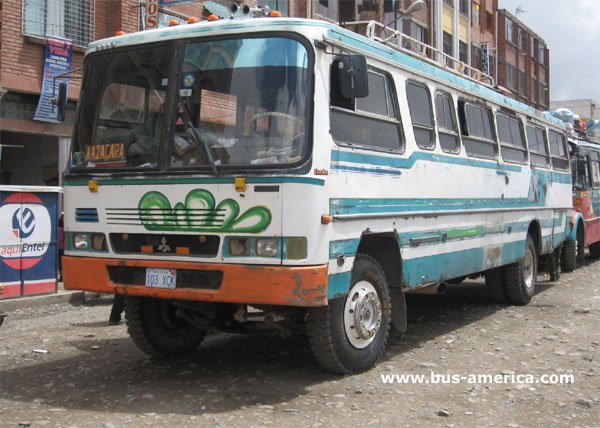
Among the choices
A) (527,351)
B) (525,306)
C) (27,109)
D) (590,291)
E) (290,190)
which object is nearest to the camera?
(290,190)

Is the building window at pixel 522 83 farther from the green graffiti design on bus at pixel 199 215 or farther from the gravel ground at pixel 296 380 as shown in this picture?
the green graffiti design on bus at pixel 199 215

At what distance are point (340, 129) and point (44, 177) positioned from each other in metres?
11.0

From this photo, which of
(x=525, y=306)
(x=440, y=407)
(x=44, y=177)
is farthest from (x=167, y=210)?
(x=44, y=177)

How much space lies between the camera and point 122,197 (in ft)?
18.0

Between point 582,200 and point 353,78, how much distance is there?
11079 millimetres

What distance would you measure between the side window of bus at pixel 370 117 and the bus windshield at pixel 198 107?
1.30ft

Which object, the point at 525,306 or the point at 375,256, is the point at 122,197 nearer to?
the point at 375,256

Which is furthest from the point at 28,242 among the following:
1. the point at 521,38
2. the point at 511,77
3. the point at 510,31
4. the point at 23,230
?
the point at 521,38

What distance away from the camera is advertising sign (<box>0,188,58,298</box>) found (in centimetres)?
935

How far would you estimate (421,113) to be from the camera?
6758 millimetres

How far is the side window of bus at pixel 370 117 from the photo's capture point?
211 inches

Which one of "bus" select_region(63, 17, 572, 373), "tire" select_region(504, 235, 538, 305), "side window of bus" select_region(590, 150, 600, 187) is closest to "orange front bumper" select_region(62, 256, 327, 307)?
"bus" select_region(63, 17, 572, 373)

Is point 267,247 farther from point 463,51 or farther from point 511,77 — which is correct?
point 511,77

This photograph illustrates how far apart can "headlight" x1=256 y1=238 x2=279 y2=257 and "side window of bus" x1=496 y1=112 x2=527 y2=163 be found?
16.4ft
